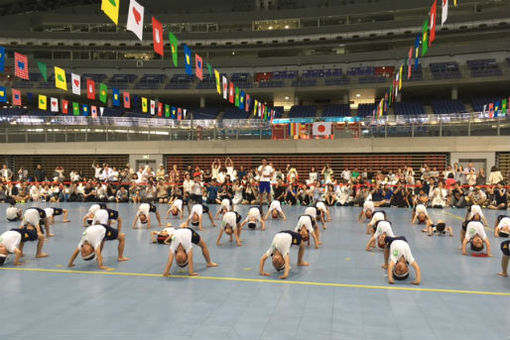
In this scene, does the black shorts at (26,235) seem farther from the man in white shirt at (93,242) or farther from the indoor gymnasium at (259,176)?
the man in white shirt at (93,242)

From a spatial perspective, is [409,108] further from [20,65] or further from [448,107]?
[20,65]

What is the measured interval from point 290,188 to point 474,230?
1168 cm

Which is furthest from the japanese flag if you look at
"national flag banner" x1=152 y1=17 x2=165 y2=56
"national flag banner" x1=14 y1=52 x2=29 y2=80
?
"national flag banner" x1=14 y1=52 x2=29 y2=80

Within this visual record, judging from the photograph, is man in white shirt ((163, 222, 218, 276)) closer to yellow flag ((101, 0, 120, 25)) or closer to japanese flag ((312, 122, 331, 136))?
yellow flag ((101, 0, 120, 25))

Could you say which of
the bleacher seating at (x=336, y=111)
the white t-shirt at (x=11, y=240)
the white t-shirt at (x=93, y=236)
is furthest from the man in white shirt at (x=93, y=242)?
the bleacher seating at (x=336, y=111)

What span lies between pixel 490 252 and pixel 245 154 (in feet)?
59.4

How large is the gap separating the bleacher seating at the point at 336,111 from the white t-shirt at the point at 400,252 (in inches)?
1197

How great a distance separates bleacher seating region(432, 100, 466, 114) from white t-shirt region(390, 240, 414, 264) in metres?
29.7

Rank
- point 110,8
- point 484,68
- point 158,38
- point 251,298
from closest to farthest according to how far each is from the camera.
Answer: point 251,298 < point 110,8 < point 158,38 < point 484,68

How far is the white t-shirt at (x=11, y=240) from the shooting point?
8.18 meters

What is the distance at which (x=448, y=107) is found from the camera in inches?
1347

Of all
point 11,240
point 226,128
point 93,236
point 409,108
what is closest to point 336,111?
point 409,108

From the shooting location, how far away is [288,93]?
39812mm

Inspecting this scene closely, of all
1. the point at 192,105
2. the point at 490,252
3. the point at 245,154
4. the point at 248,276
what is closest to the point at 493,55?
the point at 245,154
